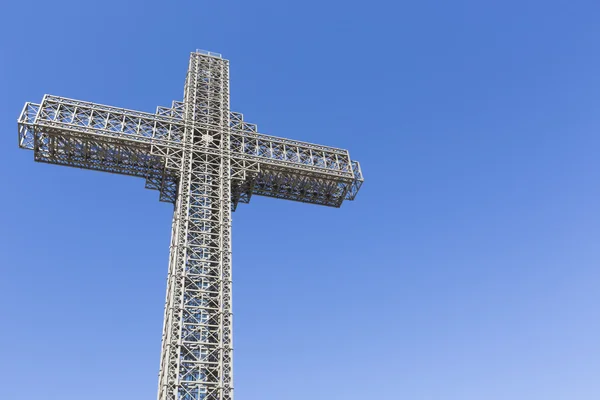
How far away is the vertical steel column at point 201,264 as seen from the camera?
19188 mm

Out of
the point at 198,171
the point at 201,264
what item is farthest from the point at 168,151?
the point at 201,264

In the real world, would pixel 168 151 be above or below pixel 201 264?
above

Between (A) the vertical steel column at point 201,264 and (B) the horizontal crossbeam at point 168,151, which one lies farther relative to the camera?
(B) the horizontal crossbeam at point 168,151

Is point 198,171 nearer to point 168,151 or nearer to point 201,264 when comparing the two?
point 168,151

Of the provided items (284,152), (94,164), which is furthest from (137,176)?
(284,152)

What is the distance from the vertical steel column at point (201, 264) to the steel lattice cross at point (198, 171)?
37 mm

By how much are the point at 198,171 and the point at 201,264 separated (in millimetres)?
4389

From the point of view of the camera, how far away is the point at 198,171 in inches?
941

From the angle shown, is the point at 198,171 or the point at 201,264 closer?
the point at 201,264

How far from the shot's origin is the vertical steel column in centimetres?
1919

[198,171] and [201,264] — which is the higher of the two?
[198,171]

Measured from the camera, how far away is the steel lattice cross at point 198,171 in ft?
64.6

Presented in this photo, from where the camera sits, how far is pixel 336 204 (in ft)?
87.6

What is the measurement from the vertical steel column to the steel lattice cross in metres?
0.04
